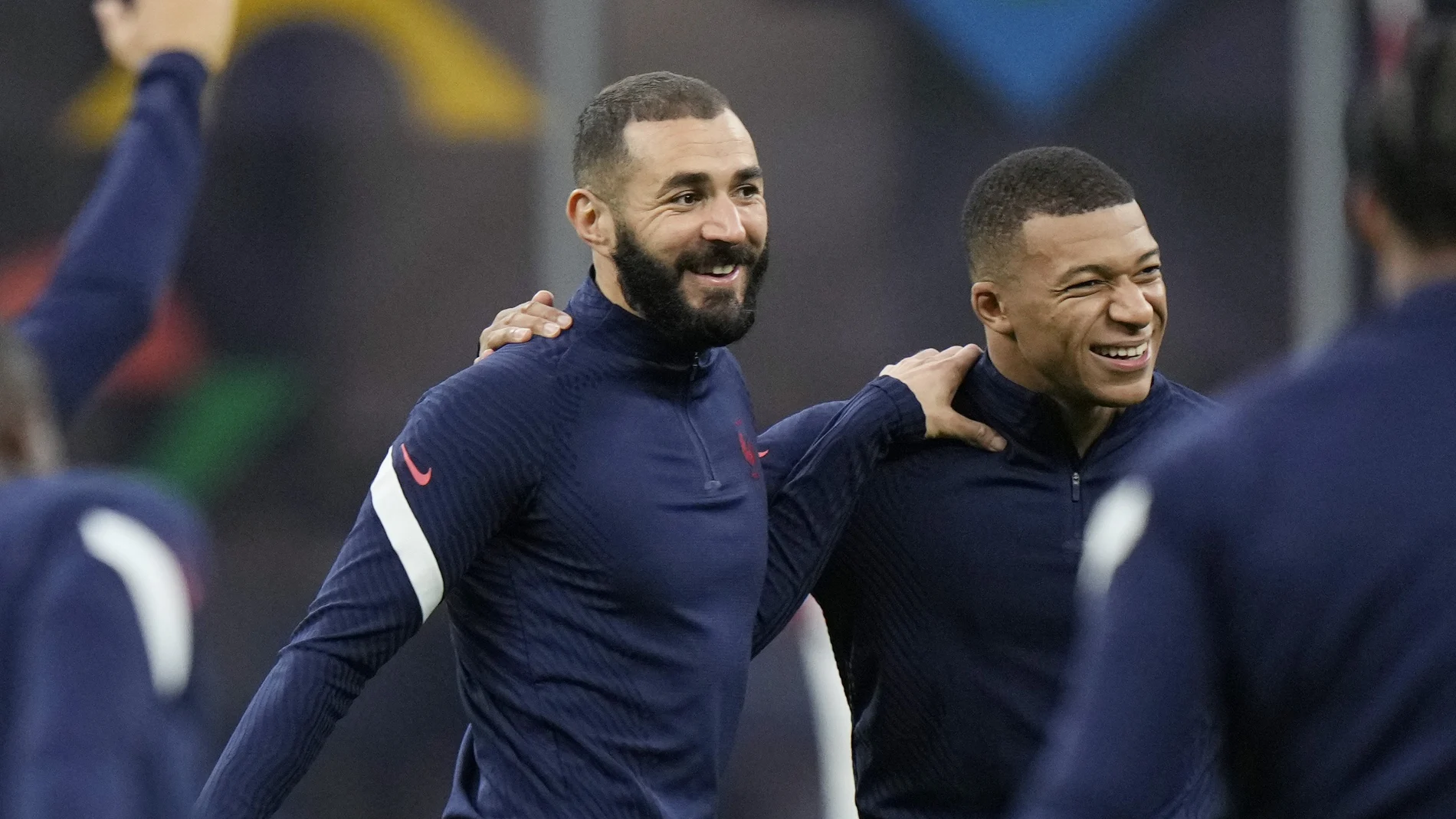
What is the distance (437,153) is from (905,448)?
184 inches

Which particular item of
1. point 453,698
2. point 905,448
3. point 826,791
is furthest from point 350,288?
point 905,448

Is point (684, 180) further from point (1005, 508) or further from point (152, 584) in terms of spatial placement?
point (152, 584)

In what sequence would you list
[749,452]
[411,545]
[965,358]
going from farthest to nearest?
[965,358] → [749,452] → [411,545]

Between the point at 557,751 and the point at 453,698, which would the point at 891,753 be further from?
the point at 453,698

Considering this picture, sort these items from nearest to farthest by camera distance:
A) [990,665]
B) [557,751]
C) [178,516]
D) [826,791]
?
[178,516]
[557,751]
[990,665]
[826,791]

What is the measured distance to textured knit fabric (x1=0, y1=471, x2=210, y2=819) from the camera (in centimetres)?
166

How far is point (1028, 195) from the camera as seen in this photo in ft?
10.3

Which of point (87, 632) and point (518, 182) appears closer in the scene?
point (87, 632)

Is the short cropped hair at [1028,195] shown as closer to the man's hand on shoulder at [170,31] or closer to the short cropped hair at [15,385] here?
the man's hand on shoulder at [170,31]

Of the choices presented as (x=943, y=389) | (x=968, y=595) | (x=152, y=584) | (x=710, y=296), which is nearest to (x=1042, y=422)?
(x=943, y=389)

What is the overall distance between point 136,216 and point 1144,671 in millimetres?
1278

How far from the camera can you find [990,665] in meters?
3.06

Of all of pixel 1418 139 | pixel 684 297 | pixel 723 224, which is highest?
pixel 1418 139

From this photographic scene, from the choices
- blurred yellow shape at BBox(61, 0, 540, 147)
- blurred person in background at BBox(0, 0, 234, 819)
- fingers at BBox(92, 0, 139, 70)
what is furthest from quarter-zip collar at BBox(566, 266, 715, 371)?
blurred yellow shape at BBox(61, 0, 540, 147)
